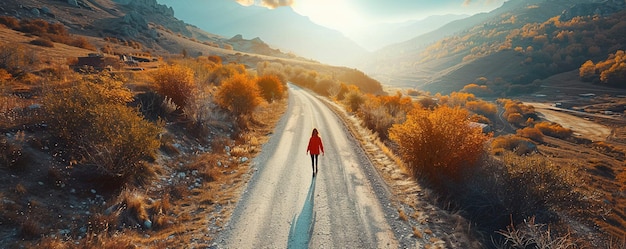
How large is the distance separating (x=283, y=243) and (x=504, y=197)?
8249mm

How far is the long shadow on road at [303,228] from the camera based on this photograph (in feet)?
26.8

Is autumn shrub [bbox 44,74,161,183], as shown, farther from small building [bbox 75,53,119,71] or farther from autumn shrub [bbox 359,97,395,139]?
autumn shrub [bbox 359,97,395,139]

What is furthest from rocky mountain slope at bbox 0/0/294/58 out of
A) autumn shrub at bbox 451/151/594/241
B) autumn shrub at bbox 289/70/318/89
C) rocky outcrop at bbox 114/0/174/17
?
autumn shrub at bbox 451/151/594/241

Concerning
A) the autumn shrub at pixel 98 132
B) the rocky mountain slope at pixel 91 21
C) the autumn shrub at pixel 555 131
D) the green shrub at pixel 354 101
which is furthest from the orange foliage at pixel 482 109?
the autumn shrub at pixel 98 132

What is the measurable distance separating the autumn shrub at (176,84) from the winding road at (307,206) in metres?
6.56

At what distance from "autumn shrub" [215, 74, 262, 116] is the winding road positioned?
7714 millimetres

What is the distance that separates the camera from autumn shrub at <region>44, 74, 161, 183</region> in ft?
29.5

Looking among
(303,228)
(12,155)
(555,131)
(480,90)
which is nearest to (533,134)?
(555,131)

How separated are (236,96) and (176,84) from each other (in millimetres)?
6674

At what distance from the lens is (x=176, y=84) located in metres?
17.8

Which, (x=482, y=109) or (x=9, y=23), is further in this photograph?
(x=482, y=109)

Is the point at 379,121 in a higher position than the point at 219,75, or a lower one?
lower

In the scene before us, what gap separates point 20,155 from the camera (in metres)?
8.06

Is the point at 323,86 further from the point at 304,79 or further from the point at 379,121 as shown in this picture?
the point at 379,121
